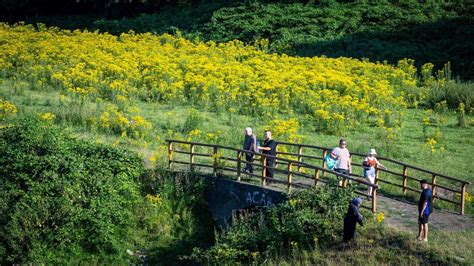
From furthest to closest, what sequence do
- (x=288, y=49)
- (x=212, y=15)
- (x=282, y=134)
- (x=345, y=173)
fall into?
(x=212, y=15) → (x=288, y=49) → (x=282, y=134) → (x=345, y=173)

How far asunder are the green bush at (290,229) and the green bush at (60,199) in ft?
10.00

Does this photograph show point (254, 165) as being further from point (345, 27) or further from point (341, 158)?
point (345, 27)

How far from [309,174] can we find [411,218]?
5.72 meters

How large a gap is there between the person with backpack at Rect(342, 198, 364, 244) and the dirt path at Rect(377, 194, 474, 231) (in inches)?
47.4

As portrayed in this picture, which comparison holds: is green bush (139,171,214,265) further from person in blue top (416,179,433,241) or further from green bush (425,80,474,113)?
green bush (425,80,474,113)

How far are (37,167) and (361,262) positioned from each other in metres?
10.4

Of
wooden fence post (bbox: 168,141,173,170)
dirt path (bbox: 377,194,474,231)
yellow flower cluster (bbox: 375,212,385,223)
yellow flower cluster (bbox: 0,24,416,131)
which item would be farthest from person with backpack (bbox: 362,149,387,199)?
yellow flower cluster (bbox: 0,24,416,131)

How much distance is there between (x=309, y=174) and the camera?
81.0 ft

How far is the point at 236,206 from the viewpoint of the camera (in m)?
22.8

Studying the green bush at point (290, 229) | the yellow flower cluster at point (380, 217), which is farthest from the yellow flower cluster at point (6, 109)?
the yellow flower cluster at point (380, 217)

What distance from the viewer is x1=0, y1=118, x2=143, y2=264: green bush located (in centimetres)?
2152

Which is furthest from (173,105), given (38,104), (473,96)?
(473,96)

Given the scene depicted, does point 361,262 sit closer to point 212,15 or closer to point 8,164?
point 8,164

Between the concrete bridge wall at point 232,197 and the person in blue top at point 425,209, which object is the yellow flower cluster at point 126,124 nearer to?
the concrete bridge wall at point 232,197
